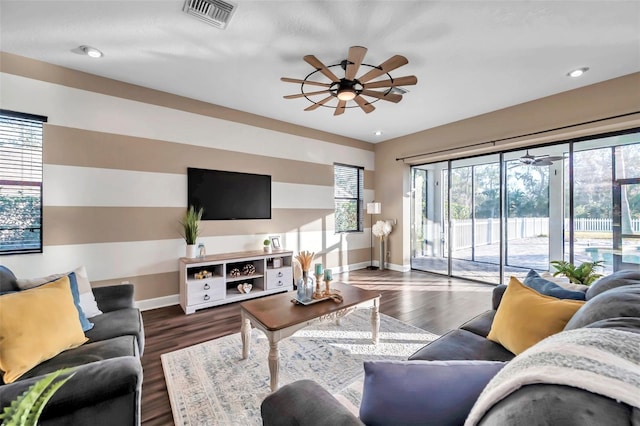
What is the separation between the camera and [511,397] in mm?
561

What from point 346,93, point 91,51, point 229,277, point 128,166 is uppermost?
point 91,51

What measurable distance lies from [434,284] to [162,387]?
4045 mm

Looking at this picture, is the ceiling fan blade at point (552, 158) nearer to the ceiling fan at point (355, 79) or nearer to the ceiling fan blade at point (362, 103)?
the ceiling fan at point (355, 79)

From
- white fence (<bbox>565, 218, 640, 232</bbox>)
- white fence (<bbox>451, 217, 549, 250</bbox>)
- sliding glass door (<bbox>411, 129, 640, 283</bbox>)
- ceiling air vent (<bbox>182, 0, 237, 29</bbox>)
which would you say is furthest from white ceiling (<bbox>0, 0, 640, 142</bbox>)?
white fence (<bbox>451, 217, 549, 250</bbox>)

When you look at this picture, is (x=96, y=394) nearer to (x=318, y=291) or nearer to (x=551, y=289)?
(x=318, y=291)

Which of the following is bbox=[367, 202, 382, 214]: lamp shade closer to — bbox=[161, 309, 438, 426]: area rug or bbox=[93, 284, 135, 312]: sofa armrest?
bbox=[161, 309, 438, 426]: area rug

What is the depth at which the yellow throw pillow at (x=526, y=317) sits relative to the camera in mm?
1319

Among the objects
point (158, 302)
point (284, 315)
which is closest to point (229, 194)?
point (158, 302)

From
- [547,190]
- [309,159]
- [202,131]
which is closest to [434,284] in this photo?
[547,190]

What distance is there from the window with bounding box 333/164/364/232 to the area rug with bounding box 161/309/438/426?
9.45ft

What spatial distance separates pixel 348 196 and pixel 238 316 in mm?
3389

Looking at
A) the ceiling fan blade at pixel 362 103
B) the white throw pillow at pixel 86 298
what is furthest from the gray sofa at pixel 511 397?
Answer: the ceiling fan blade at pixel 362 103

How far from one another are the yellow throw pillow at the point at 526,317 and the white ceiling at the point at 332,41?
213 cm

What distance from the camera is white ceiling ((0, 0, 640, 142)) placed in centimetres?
205
